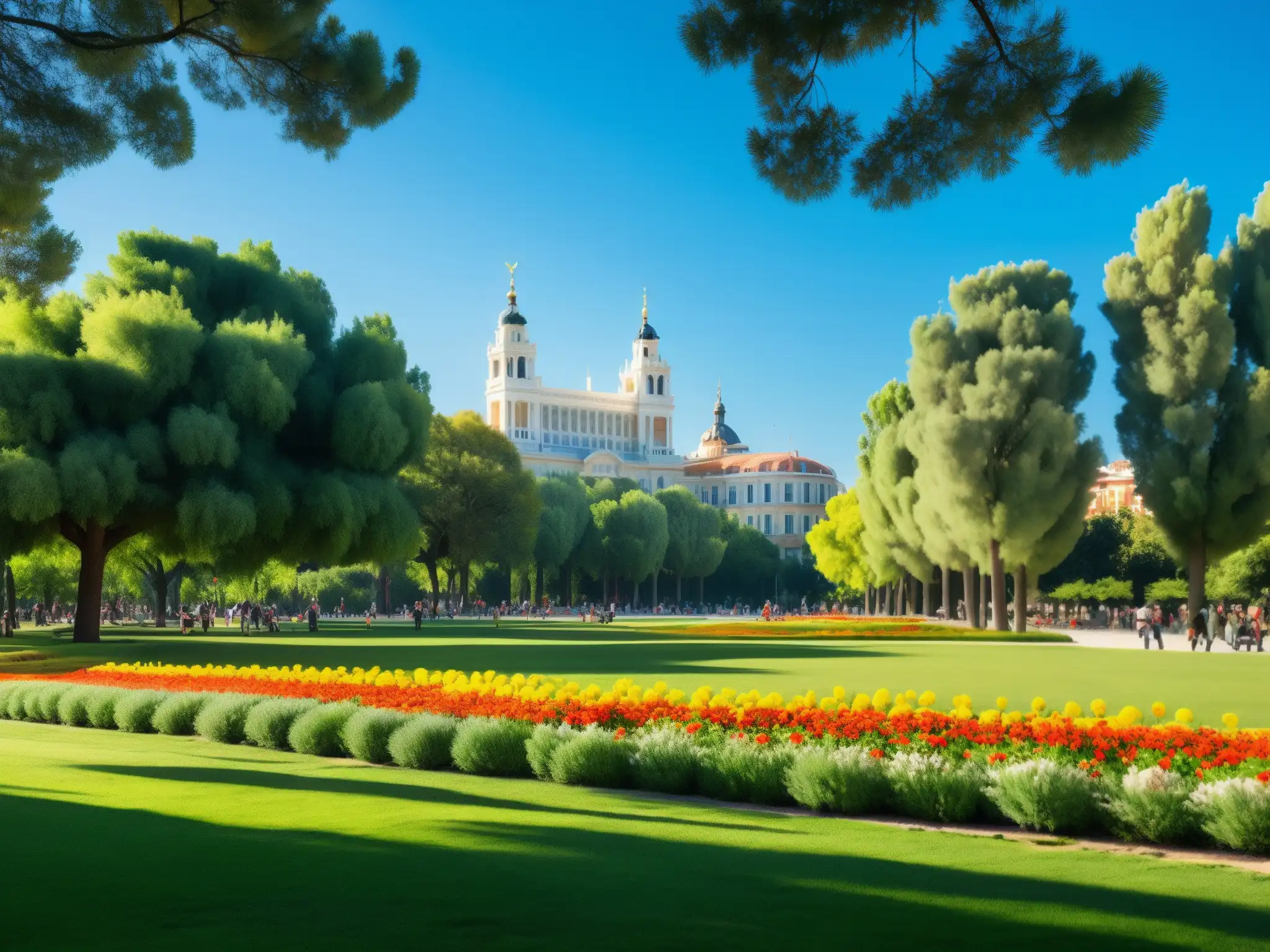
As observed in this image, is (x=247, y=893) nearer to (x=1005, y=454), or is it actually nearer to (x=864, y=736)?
(x=864, y=736)

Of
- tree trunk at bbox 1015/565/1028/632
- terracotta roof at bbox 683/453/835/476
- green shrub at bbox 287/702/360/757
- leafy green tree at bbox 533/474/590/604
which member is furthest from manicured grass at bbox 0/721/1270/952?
terracotta roof at bbox 683/453/835/476

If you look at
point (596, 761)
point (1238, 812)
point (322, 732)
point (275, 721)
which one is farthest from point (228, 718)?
point (1238, 812)

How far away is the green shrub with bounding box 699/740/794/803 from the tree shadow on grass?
1.10 metres

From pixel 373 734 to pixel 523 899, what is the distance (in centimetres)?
665

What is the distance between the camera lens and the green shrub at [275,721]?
13547 mm

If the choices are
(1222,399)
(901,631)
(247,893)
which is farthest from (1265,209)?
(247,893)

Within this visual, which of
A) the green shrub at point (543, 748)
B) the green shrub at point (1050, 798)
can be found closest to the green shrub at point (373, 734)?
the green shrub at point (543, 748)

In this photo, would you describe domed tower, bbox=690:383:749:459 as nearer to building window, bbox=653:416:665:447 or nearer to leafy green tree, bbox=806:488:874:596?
building window, bbox=653:416:665:447

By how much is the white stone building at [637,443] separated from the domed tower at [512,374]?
11 cm

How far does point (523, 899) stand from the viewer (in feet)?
19.6

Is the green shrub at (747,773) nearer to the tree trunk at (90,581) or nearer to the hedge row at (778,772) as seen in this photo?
the hedge row at (778,772)

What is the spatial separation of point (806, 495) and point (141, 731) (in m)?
137

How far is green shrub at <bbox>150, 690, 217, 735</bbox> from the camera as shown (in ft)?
49.5

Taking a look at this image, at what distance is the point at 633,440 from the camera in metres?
167
